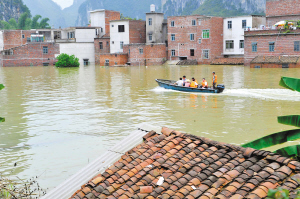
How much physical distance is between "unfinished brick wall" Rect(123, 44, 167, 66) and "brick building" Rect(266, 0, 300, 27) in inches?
657

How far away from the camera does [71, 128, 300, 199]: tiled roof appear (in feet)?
16.8

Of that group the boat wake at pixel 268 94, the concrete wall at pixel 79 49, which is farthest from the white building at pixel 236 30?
the boat wake at pixel 268 94

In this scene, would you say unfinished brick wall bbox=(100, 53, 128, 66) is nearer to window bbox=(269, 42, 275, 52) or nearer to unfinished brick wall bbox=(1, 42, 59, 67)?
unfinished brick wall bbox=(1, 42, 59, 67)

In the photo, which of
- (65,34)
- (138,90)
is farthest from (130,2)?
(138,90)

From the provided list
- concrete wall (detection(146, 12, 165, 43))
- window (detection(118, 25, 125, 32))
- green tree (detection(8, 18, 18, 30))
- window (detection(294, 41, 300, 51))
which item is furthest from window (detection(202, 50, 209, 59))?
green tree (detection(8, 18, 18, 30))

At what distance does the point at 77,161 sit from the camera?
12.7m

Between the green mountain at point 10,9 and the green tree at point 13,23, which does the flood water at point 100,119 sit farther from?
the green mountain at point 10,9

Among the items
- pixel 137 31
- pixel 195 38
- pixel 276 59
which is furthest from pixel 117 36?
pixel 276 59

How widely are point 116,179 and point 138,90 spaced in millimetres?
24173

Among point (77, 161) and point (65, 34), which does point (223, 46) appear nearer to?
point (65, 34)

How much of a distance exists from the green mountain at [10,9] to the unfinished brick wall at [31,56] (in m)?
58.7

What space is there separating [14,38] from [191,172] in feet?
239

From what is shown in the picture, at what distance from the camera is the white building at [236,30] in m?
56.4

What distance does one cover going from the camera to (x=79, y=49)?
68.1 m
